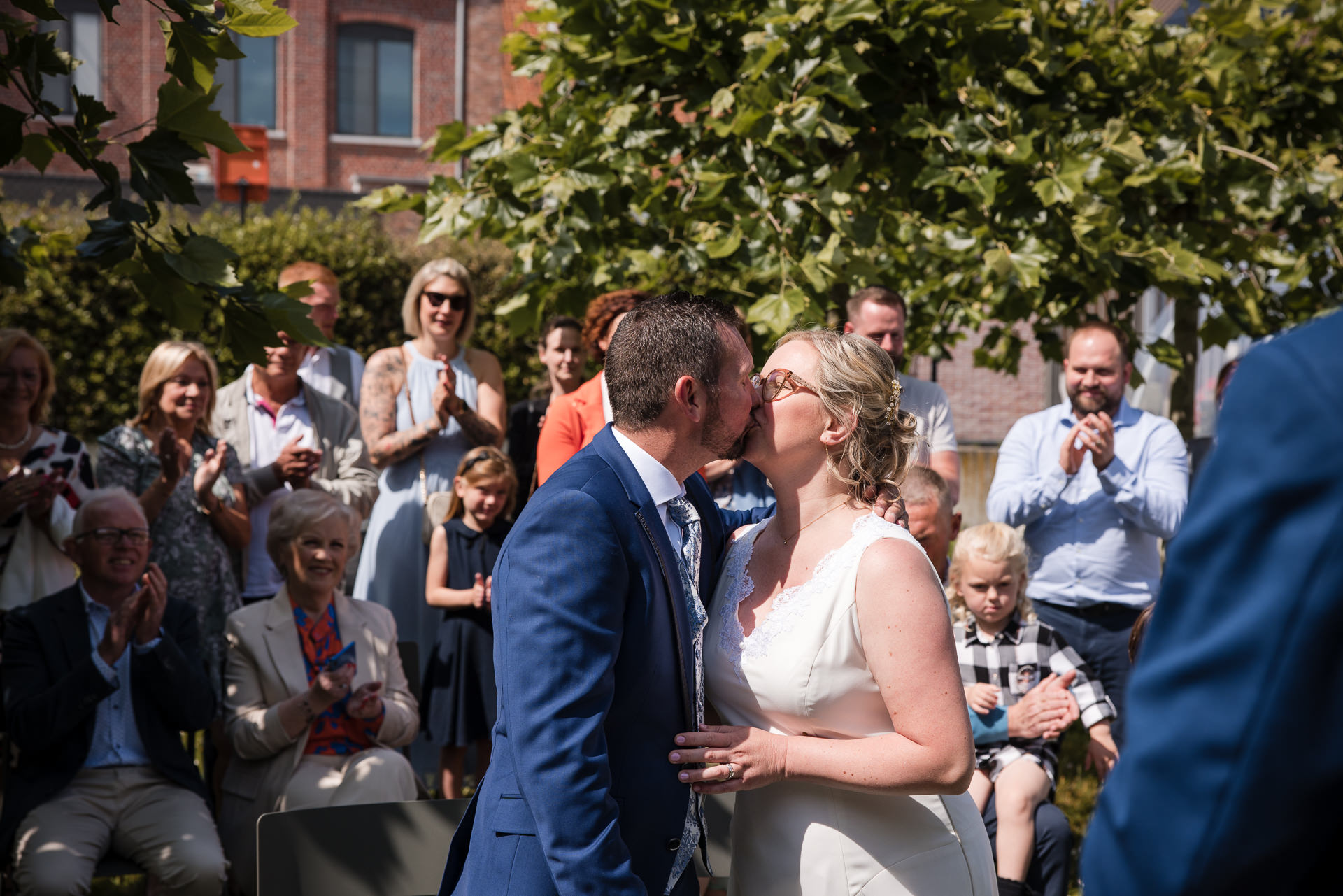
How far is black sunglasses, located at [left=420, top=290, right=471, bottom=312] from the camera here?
538cm

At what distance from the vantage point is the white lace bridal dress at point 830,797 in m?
2.21

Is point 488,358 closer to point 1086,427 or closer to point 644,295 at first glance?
point 644,295

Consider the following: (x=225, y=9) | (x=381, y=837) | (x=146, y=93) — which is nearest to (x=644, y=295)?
(x=225, y=9)

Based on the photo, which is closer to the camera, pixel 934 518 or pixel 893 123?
pixel 934 518

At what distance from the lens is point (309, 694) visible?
397cm

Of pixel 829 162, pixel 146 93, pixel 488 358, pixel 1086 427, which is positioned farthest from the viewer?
pixel 146 93

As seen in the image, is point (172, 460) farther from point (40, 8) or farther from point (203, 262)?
point (40, 8)

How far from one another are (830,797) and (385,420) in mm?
3538


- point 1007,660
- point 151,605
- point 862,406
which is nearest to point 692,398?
point 862,406

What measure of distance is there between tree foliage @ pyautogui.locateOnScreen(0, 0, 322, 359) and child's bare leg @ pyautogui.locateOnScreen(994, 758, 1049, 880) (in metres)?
2.56

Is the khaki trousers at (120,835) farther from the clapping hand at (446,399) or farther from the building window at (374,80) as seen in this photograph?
the building window at (374,80)

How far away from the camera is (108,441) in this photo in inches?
192

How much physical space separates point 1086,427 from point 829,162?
1.62 metres

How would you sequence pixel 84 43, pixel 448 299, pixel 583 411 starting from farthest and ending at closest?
pixel 84 43 → pixel 448 299 → pixel 583 411
